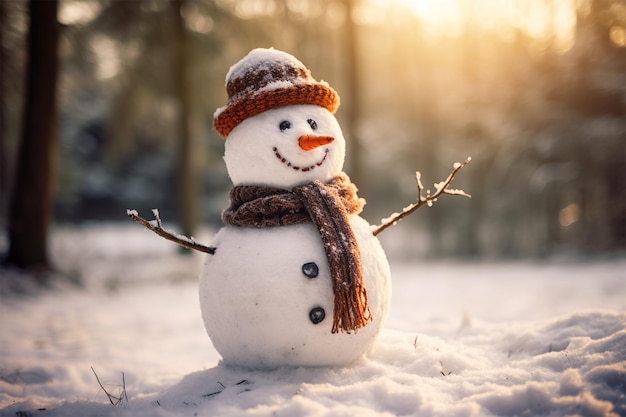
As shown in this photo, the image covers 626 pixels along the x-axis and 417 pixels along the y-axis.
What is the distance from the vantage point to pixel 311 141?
2.83 m

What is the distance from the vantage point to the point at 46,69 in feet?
26.1

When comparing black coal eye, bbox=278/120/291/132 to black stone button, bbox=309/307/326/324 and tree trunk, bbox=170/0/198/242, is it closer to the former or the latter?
black stone button, bbox=309/307/326/324

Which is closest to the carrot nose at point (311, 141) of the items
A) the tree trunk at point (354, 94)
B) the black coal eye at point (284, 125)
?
the black coal eye at point (284, 125)

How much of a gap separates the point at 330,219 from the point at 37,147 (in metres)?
6.85

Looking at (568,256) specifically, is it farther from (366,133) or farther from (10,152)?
(10,152)

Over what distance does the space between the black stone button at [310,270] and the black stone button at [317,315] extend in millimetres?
→ 186

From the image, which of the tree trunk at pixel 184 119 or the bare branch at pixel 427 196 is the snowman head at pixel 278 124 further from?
the tree trunk at pixel 184 119

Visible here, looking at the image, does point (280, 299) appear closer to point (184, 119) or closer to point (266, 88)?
point (266, 88)

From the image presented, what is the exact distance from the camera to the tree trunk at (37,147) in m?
7.79

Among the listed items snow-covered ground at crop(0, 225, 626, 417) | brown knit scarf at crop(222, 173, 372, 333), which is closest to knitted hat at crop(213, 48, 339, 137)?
brown knit scarf at crop(222, 173, 372, 333)

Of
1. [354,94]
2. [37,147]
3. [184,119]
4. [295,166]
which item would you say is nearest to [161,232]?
[295,166]

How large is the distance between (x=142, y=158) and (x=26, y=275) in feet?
46.2

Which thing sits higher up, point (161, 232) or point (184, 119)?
point (184, 119)

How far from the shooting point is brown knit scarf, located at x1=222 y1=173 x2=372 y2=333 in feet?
8.73
